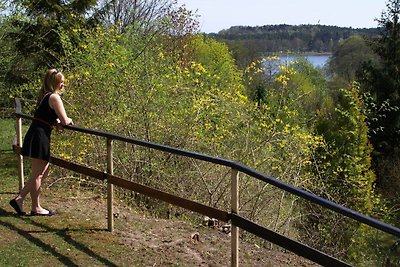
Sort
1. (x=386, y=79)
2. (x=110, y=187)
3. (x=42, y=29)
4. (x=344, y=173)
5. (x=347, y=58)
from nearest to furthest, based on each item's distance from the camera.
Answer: (x=110, y=187)
(x=344, y=173)
(x=42, y=29)
(x=386, y=79)
(x=347, y=58)

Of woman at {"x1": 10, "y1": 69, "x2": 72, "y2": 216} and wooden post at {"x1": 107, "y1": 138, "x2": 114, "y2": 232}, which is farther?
woman at {"x1": 10, "y1": 69, "x2": 72, "y2": 216}

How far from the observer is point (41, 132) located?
5.99 meters

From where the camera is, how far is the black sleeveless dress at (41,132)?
19.6 feet

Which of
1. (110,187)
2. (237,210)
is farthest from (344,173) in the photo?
(237,210)

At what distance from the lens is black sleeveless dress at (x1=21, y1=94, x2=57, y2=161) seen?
235 inches

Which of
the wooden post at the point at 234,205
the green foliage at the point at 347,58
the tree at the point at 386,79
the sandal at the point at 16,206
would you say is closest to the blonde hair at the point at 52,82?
the sandal at the point at 16,206

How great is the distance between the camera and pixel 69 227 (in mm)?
6016

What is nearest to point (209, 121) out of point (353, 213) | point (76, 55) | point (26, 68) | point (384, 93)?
point (76, 55)

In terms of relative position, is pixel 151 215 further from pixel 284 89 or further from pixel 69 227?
pixel 284 89

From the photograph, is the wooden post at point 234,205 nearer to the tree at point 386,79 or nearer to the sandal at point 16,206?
the sandal at point 16,206

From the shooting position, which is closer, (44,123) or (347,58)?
(44,123)

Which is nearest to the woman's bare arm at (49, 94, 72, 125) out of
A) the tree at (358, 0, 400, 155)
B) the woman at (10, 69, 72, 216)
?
the woman at (10, 69, 72, 216)

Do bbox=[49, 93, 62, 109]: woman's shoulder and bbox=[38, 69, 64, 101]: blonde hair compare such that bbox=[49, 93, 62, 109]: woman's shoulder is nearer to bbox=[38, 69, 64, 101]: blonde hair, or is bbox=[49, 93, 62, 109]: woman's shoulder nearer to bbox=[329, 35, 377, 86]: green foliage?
bbox=[38, 69, 64, 101]: blonde hair

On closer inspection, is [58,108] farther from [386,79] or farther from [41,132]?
[386,79]
